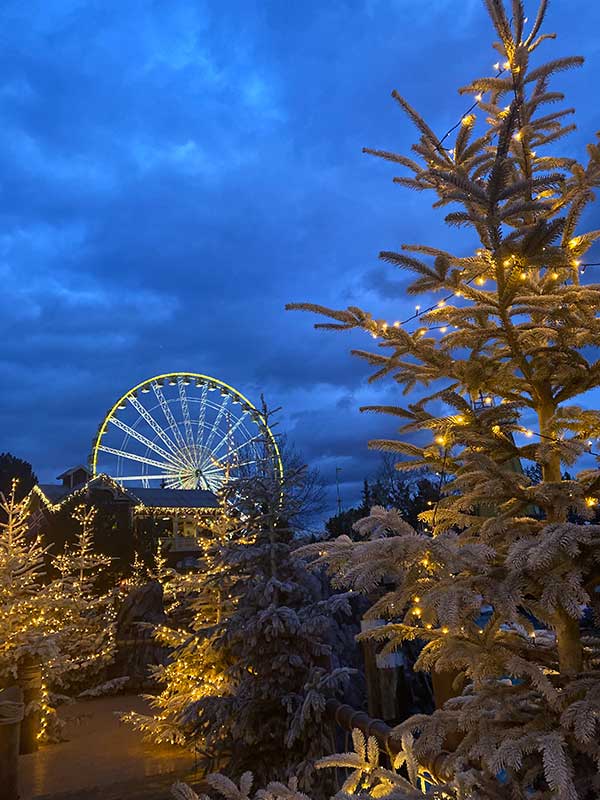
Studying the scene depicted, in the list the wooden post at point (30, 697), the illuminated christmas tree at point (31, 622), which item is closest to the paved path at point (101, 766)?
the wooden post at point (30, 697)

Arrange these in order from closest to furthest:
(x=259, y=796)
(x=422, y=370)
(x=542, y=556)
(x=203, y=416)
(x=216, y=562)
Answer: (x=542, y=556)
(x=259, y=796)
(x=422, y=370)
(x=216, y=562)
(x=203, y=416)

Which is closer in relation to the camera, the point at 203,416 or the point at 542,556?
the point at 542,556

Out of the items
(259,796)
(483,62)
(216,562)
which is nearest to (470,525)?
(259,796)

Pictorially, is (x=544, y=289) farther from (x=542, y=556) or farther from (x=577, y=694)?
(x=577, y=694)

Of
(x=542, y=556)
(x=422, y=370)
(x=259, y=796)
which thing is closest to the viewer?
(x=542, y=556)

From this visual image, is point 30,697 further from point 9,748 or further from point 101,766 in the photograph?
point 9,748

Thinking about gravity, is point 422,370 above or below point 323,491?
below

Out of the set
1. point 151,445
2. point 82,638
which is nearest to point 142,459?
point 151,445

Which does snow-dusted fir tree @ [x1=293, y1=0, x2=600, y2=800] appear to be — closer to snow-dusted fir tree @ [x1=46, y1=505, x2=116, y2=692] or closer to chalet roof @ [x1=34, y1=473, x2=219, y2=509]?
snow-dusted fir tree @ [x1=46, y1=505, x2=116, y2=692]

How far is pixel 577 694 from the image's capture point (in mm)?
1917

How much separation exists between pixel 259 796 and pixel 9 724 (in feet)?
14.5

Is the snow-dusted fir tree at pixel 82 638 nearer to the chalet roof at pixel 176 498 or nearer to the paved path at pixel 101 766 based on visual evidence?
the paved path at pixel 101 766

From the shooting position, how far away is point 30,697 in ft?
24.3

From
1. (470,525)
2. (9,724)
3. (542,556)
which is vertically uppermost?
(470,525)
